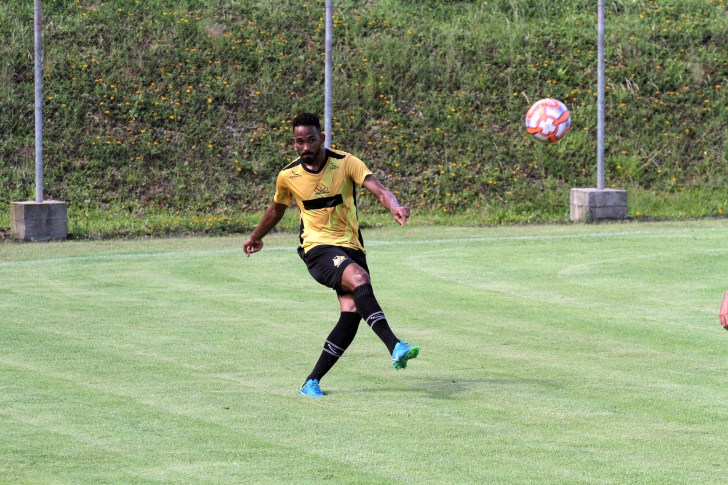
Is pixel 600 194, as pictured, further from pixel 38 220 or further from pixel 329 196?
pixel 329 196

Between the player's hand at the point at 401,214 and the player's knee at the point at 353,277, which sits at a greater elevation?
the player's hand at the point at 401,214

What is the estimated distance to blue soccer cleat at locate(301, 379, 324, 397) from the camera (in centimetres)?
581

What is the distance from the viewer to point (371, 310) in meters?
5.93

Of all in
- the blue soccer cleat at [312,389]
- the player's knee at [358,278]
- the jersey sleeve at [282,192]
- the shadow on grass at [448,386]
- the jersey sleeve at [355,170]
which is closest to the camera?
the blue soccer cleat at [312,389]

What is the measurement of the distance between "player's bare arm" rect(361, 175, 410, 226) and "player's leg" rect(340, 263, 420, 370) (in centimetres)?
45

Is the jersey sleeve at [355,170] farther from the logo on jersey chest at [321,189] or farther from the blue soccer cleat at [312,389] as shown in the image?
the blue soccer cleat at [312,389]

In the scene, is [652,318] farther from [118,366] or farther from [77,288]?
[77,288]

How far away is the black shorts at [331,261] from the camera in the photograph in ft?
20.2

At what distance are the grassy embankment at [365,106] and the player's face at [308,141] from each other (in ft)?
31.6

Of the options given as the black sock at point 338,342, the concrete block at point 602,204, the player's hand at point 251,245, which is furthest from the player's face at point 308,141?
the concrete block at point 602,204

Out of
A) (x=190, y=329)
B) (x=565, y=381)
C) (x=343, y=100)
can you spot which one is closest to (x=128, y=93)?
(x=343, y=100)

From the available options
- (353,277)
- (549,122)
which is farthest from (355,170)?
(549,122)

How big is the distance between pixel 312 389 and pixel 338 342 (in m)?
0.38

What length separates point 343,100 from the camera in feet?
63.2
